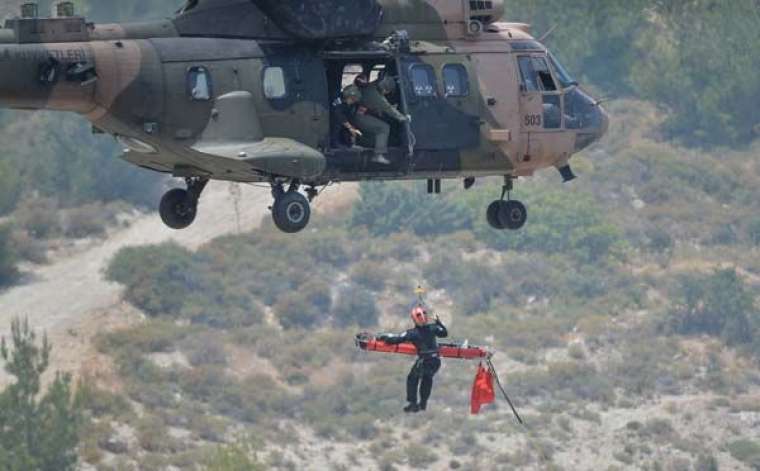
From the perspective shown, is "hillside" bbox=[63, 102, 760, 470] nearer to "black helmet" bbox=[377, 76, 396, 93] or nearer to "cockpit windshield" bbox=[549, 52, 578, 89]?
"cockpit windshield" bbox=[549, 52, 578, 89]

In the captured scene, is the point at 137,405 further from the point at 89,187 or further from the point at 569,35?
the point at 569,35

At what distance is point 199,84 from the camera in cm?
3005

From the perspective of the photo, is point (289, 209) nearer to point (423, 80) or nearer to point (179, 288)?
point (423, 80)

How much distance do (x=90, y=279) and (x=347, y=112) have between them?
32862 millimetres

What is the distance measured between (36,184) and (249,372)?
1393 cm

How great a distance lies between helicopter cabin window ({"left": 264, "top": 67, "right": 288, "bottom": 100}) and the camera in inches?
1201

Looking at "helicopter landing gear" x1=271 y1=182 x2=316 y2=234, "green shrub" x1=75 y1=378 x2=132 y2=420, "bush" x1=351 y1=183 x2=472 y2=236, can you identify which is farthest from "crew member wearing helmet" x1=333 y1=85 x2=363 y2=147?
"bush" x1=351 y1=183 x2=472 y2=236

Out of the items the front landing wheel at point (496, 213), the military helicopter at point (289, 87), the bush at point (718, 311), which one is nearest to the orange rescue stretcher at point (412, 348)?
Answer: the front landing wheel at point (496, 213)

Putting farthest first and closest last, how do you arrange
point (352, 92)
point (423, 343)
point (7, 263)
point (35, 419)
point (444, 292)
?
point (444, 292)
point (7, 263)
point (35, 419)
point (423, 343)
point (352, 92)

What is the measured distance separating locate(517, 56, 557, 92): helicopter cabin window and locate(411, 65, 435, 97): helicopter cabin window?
192 cm

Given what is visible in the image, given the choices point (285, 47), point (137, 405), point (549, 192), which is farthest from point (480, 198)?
point (285, 47)

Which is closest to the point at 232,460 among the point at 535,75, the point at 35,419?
the point at 35,419

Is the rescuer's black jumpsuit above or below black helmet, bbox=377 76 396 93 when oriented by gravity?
below

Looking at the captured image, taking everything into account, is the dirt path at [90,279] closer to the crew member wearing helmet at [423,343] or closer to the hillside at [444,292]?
the hillside at [444,292]
